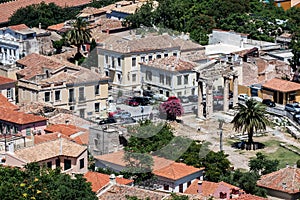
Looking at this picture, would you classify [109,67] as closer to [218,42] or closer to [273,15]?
[218,42]

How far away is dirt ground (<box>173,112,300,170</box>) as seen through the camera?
2087 inches

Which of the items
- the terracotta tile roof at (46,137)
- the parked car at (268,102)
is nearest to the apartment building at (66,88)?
the terracotta tile roof at (46,137)

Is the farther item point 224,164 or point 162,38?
point 162,38

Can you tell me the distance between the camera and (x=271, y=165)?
152ft

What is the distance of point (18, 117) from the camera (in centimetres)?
5188

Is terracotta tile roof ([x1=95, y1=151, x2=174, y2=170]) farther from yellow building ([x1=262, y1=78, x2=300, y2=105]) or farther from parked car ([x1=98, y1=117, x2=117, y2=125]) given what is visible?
yellow building ([x1=262, y1=78, x2=300, y2=105])

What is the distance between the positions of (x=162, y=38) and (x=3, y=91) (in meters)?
12.8

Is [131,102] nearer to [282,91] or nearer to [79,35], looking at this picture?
[282,91]

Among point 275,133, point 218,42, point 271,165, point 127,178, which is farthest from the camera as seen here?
point 218,42

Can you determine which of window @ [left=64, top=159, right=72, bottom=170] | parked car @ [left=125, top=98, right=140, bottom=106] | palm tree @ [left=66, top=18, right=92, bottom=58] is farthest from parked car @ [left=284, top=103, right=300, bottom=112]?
window @ [left=64, top=159, right=72, bottom=170]

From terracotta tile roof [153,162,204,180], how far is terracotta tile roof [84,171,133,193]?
191 cm

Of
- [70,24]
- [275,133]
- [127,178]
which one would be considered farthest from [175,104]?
[70,24]

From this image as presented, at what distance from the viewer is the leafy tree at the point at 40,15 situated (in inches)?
3046

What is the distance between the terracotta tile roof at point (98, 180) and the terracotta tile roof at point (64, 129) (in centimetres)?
705
